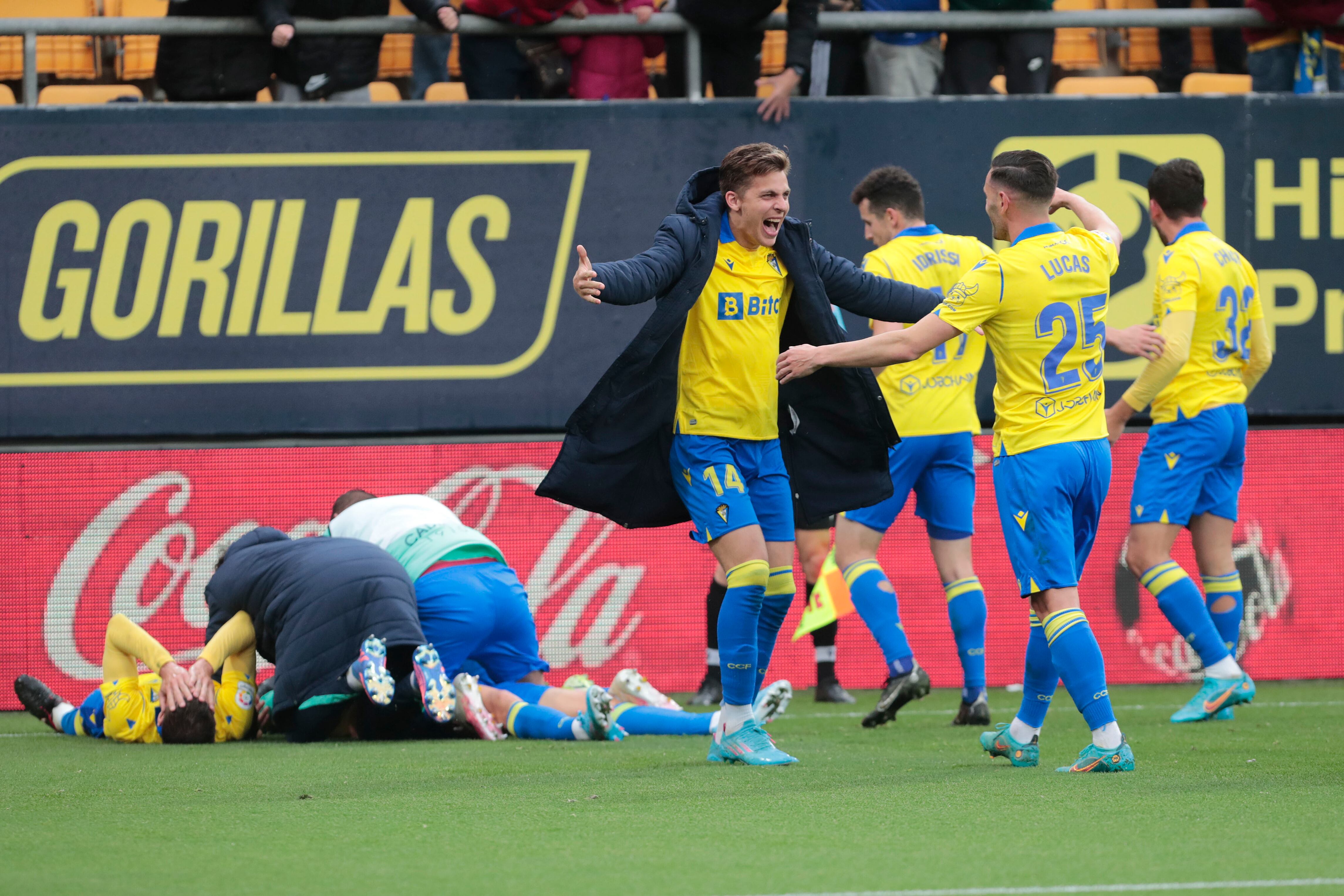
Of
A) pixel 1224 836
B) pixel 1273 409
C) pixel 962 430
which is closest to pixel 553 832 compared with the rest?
pixel 1224 836

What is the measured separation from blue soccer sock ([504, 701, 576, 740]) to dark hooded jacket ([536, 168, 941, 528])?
1265 mm

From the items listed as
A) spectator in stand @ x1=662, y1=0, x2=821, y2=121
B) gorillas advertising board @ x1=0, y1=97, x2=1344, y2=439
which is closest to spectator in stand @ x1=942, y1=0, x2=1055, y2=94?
gorillas advertising board @ x1=0, y1=97, x2=1344, y2=439

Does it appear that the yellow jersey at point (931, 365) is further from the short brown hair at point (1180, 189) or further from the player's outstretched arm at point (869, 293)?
the player's outstretched arm at point (869, 293)

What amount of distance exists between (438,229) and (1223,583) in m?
4.78

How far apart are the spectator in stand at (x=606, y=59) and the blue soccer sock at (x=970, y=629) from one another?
3822 mm

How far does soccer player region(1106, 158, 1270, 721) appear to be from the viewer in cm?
757

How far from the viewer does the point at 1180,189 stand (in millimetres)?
7719

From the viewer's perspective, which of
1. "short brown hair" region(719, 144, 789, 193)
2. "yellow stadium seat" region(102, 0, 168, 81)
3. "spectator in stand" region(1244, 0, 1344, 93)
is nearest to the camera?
"short brown hair" region(719, 144, 789, 193)

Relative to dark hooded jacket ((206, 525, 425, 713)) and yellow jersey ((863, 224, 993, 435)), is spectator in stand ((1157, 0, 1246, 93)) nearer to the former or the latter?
yellow jersey ((863, 224, 993, 435))

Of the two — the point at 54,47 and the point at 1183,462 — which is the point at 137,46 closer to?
the point at 54,47

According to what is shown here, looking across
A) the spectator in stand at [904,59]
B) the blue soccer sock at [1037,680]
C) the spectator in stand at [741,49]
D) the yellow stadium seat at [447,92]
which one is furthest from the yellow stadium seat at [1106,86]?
the blue soccer sock at [1037,680]

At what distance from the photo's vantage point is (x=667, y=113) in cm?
952

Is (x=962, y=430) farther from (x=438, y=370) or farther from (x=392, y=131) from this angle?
(x=392, y=131)

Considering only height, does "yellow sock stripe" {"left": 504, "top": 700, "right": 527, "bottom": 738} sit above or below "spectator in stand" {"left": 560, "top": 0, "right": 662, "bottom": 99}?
below
